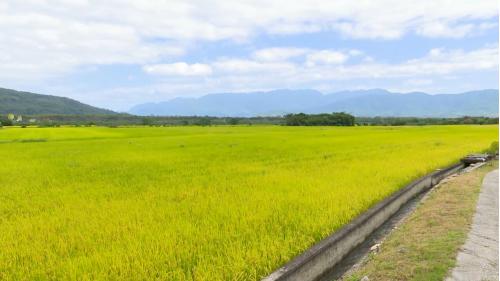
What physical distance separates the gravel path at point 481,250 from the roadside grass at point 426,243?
85mm

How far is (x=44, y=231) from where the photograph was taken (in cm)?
509

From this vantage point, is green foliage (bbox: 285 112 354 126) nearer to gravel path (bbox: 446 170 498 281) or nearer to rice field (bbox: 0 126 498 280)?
rice field (bbox: 0 126 498 280)

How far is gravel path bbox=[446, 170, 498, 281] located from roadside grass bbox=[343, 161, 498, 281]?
8cm

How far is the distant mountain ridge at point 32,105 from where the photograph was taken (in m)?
→ 158

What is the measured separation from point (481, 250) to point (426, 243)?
2.02 ft

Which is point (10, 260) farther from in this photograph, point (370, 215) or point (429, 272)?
point (370, 215)

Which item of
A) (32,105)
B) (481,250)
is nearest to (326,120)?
(481,250)

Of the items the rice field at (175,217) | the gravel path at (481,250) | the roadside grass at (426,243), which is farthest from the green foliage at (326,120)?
the gravel path at (481,250)

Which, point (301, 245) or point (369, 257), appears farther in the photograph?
point (369, 257)

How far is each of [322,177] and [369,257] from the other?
452 centimetres

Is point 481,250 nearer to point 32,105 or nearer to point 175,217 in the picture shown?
point 175,217

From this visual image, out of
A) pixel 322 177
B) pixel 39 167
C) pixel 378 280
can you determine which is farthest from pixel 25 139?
pixel 378 280

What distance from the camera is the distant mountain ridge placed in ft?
517

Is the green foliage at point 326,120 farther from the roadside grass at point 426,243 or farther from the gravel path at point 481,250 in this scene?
the gravel path at point 481,250
